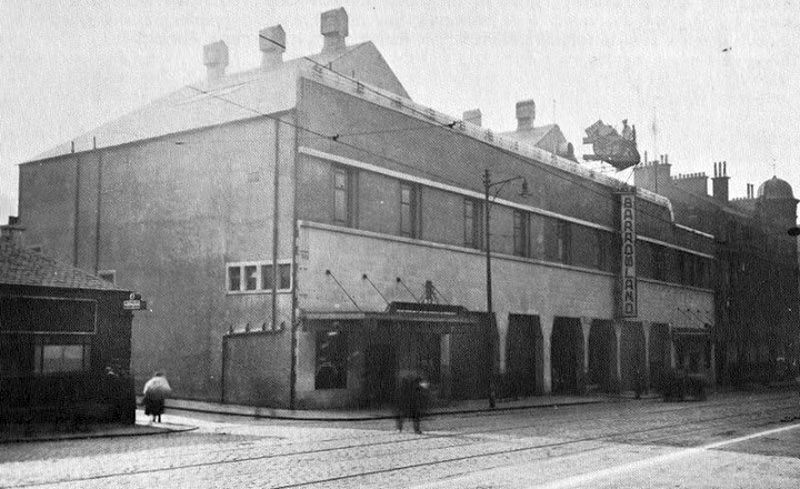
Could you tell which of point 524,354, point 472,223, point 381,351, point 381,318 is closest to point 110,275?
point 381,351

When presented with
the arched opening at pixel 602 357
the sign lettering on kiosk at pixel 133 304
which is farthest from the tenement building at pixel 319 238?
the sign lettering on kiosk at pixel 133 304

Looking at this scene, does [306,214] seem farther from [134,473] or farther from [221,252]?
[134,473]

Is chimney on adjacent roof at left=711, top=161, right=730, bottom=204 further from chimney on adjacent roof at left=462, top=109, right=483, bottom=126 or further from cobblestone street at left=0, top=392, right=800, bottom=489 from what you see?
cobblestone street at left=0, top=392, right=800, bottom=489

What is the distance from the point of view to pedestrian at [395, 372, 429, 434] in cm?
1975

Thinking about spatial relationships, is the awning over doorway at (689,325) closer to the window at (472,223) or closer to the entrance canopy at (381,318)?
the window at (472,223)

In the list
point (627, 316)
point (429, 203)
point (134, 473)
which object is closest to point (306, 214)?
point (429, 203)

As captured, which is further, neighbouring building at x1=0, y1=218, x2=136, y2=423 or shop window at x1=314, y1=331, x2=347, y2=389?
shop window at x1=314, y1=331, x2=347, y2=389

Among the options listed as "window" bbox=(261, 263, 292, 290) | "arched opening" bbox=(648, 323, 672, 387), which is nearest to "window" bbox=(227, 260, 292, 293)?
"window" bbox=(261, 263, 292, 290)

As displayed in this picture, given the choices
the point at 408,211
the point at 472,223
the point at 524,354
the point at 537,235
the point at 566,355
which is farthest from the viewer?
→ the point at 566,355

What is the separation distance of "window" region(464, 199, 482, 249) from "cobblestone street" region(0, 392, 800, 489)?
13627 mm

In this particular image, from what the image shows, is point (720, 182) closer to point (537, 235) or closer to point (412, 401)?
point (537, 235)

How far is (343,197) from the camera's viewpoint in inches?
1154

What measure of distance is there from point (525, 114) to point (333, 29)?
19.8 meters

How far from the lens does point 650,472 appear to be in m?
12.7
